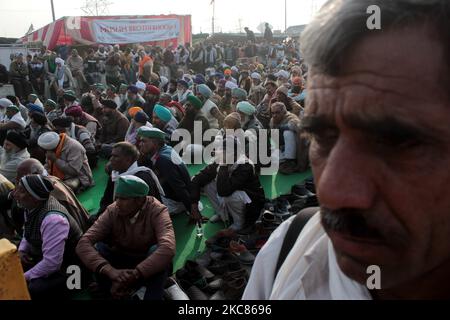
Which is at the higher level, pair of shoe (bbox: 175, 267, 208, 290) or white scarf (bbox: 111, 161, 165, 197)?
white scarf (bbox: 111, 161, 165, 197)

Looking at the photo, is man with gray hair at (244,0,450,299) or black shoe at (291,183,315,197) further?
black shoe at (291,183,315,197)

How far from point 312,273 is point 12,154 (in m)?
6.06

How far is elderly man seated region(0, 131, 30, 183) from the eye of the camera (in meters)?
5.90

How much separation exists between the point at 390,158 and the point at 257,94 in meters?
11.1

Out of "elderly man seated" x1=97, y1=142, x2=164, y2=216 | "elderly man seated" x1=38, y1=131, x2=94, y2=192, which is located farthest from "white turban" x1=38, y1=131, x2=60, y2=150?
"elderly man seated" x1=97, y1=142, x2=164, y2=216

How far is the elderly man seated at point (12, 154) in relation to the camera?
590 centimetres

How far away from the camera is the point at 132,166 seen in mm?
4832

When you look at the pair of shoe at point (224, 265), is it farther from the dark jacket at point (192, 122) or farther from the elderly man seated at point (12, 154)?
the dark jacket at point (192, 122)

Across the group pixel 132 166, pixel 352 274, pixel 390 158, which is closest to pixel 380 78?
pixel 390 158

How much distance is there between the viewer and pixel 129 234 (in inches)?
146

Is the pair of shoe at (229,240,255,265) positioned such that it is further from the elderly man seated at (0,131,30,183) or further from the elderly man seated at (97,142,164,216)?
the elderly man seated at (0,131,30,183)

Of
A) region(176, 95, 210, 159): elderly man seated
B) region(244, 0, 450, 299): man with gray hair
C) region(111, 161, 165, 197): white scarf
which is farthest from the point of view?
region(176, 95, 210, 159): elderly man seated

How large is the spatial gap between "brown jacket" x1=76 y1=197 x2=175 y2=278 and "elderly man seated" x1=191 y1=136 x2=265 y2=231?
1326 mm
